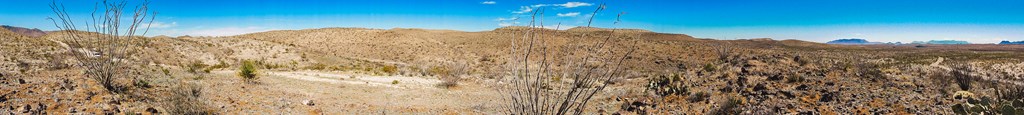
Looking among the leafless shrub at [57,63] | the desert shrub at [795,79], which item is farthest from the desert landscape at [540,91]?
the leafless shrub at [57,63]

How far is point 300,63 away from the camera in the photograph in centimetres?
3011

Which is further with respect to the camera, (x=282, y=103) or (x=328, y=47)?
(x=328, y=47)

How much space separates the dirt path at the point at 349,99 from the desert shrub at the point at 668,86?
4108 millimetres

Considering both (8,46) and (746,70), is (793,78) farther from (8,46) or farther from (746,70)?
(8,46)

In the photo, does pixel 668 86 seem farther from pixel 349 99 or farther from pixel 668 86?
pixel 349 99

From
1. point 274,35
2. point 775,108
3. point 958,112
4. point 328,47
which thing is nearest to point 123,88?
point 775,108

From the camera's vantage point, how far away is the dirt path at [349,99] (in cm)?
972

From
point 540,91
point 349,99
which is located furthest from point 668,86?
point 540,91

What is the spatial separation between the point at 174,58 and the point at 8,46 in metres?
6.59

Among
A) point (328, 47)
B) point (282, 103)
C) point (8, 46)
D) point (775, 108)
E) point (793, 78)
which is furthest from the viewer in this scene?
point (328, 47)

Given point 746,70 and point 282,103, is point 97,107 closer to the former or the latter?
point 282,103

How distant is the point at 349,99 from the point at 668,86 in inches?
312

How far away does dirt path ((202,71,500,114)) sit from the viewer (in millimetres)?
9719

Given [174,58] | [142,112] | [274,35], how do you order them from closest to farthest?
[142,112] < [174,58] < [274,35]
